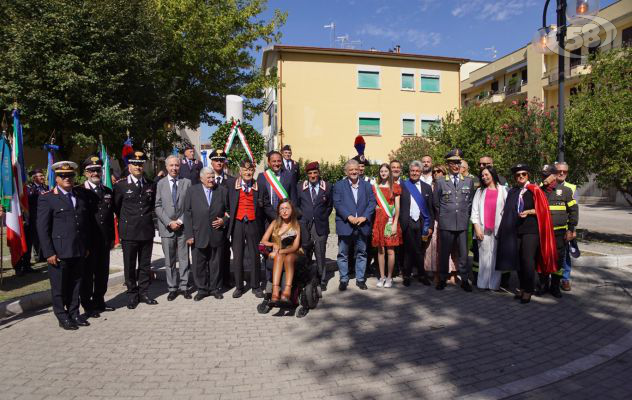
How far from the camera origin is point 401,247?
743 centimetres

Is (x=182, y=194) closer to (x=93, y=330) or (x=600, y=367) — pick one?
(x=93, y=330)

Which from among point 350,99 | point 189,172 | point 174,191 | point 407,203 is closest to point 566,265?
point 407,203

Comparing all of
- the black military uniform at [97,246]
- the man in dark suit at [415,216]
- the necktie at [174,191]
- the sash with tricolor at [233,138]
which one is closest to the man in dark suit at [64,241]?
the black military uniform at [97,246]

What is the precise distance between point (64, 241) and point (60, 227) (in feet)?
0.62

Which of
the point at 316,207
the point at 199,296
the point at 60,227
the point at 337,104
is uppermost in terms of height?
the point at 337,104

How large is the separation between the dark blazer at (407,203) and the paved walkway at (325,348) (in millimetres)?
1268

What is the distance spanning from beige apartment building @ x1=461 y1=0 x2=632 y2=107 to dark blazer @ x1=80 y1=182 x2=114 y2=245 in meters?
26.1

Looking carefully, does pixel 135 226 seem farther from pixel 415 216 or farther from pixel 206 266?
pixel 415 216

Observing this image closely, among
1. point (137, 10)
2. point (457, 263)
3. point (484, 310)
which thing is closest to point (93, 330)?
point (484, 310)

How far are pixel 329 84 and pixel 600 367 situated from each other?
2784 centimetres

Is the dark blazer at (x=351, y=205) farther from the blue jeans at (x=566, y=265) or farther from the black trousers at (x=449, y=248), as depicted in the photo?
the blue jeans at (x=566, y=265)

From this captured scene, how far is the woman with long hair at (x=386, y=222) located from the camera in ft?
22.4

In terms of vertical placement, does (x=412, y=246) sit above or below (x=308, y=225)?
below

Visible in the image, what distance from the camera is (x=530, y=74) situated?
36031mm
